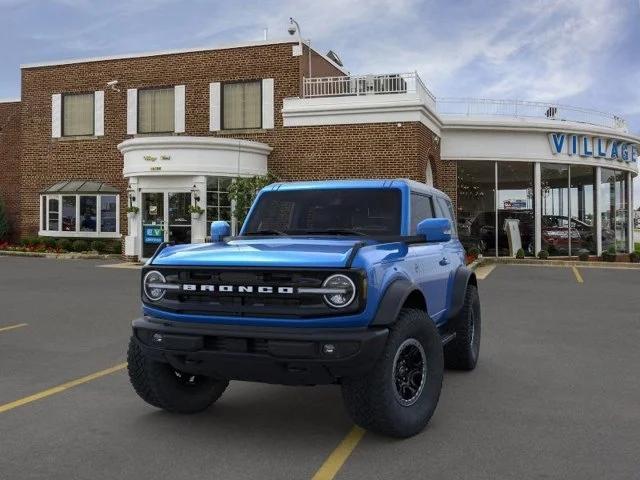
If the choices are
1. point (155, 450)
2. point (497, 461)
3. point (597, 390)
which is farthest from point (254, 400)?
point (597, 390)

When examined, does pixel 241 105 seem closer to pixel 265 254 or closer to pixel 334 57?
pixel 334 57

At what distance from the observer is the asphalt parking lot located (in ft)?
13.1

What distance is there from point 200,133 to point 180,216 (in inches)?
160

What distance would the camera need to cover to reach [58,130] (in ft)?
84.6

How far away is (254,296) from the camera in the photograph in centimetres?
423

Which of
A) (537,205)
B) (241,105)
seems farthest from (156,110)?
(537,205)

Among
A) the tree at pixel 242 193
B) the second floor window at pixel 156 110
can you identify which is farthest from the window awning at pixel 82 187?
the tree at pixel 242 193

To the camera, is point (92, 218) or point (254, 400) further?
point (92, 218)

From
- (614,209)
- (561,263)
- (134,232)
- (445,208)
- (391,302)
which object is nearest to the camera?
(391,302)

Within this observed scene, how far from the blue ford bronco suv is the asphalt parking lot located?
0.99ft

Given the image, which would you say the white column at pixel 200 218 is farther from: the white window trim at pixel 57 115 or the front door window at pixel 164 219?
the white window trim at pixel 57 115

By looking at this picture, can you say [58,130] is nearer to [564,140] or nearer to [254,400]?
[564,140]

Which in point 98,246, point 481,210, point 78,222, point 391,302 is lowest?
point 391,302

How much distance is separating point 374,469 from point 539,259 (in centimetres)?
2017
